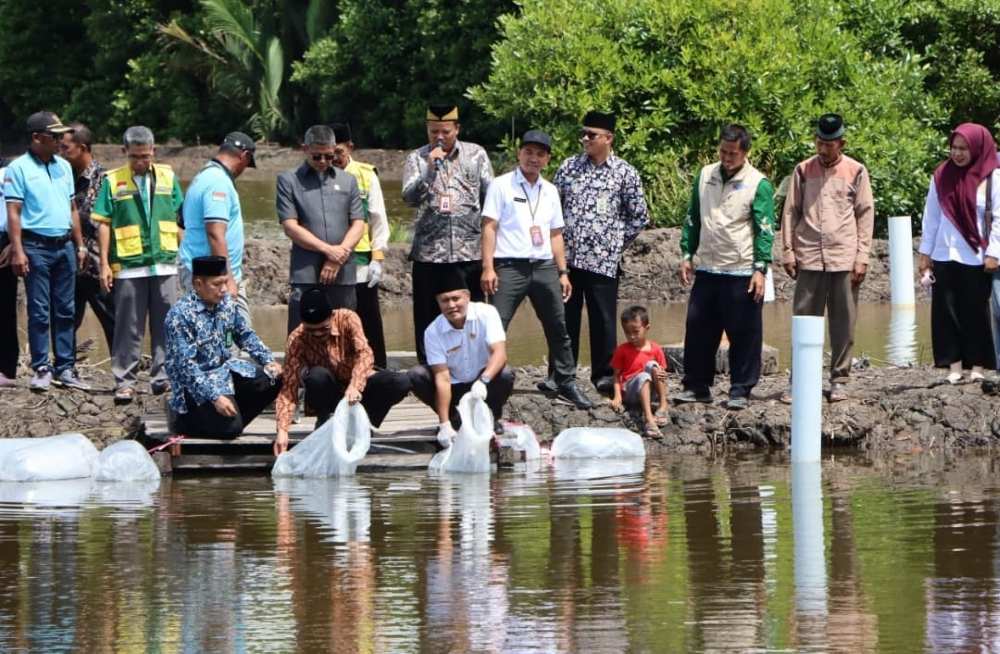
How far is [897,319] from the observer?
21438 millimetres

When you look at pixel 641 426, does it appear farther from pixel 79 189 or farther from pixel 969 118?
pixel 969 118

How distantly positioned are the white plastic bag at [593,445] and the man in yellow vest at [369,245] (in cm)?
164

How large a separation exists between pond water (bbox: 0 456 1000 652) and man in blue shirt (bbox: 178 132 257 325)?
1.61 metres

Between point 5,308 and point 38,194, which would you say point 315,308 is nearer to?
point 38,194

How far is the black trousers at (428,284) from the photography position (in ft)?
48.3

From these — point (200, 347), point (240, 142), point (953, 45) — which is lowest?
point (200, 347)

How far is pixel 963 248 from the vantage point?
48.2 ft

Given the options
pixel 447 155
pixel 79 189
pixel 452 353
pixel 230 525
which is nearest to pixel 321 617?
pixel 230 525

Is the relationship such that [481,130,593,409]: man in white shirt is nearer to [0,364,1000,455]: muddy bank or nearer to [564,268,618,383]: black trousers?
[564,268,618,383]: black trousers

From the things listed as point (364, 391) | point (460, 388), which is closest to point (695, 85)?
point (460, 388)

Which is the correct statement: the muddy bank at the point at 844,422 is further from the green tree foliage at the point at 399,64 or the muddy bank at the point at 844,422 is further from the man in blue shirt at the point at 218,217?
the green tree foliage at the point at 399,64

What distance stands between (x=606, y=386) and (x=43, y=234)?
4079 mm

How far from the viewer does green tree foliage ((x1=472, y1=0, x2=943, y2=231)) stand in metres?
24.6

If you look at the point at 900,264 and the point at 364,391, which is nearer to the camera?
the point at 364,391
